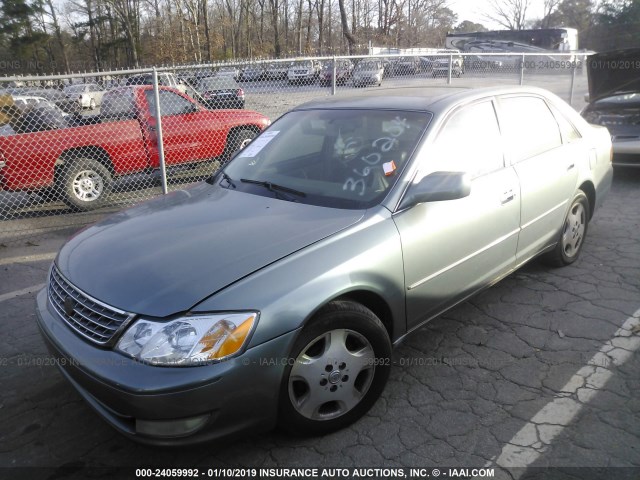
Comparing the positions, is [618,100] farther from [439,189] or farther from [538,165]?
[439,189]

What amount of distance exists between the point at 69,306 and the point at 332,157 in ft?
5.85

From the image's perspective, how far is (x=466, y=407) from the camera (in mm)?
2795

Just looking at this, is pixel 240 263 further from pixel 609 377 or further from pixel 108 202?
pixel 108 202

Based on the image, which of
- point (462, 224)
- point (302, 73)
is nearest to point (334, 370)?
point (462, 224)

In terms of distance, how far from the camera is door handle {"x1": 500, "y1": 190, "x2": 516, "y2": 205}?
11.1 ft

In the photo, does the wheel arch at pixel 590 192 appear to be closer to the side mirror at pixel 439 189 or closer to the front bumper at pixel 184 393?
the side mirror at pixel 439 189

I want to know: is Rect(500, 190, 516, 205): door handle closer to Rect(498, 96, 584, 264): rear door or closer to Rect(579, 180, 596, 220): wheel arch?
Rect(498, 96, 584, 264): rear door

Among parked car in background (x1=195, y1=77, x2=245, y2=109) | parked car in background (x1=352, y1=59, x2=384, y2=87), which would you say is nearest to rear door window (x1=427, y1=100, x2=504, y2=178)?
parked car in background (x1=195, y1=77, x2=245, y2=109)

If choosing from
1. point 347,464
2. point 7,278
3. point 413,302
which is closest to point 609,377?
point 413,302

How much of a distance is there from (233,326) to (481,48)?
118 feet

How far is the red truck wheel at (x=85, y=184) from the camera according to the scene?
7.18 m

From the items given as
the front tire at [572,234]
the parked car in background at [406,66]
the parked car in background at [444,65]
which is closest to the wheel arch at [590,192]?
the front tire at [572,234]

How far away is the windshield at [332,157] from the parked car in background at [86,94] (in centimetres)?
403

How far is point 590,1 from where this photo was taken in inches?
2217
